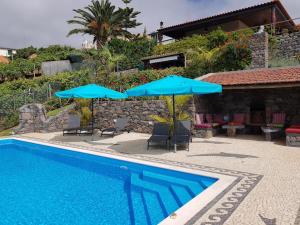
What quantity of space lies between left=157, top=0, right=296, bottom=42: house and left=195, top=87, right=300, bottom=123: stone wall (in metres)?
10.3

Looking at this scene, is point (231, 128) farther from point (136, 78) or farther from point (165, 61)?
point (165, 61)

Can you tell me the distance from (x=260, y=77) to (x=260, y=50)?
4.32m

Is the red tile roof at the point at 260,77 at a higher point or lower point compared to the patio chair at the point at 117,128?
higher

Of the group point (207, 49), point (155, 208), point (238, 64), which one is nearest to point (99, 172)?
point (155, 208)

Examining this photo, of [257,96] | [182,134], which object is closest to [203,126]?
[182,134]

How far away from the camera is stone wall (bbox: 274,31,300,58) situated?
18.7 m

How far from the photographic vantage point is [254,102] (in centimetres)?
1496

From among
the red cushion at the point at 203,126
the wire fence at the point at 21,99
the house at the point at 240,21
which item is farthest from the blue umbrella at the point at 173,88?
the house at the point at 240,21

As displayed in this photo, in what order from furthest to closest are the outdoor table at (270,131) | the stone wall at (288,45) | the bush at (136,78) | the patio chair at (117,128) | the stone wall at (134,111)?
the bush at (136,78) → the stone wall at (288,45) → the stone wall at (134,111) → the patio chair at (117,128) → the outdoor table at (270,131)

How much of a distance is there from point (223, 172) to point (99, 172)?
13.1ft

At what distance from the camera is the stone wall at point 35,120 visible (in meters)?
17.8

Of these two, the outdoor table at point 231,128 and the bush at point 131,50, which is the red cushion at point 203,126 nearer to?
the outdoor table at point 231,128

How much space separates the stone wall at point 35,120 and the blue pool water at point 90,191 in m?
7.40

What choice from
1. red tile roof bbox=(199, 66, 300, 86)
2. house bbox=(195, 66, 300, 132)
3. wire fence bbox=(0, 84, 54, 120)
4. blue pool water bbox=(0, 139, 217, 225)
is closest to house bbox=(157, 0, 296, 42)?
red tile roof bbox=(199, 66, 300, 86)
